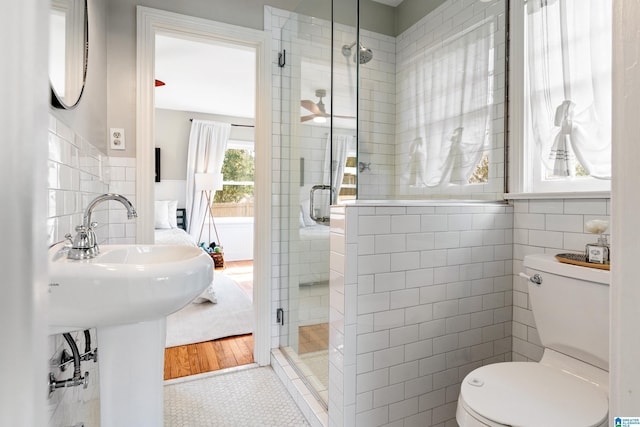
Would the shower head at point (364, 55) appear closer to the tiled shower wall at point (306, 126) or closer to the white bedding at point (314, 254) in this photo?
the tiled shower wall at point (306, 126)

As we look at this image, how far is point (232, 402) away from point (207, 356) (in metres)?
0.57

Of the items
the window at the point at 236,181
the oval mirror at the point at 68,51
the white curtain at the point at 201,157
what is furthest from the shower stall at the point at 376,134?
the window at the point at 236,181

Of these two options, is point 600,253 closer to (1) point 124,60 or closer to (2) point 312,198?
(2) point 312,198

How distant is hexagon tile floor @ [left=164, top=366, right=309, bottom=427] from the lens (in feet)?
5.59

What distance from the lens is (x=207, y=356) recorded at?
7.72 feet

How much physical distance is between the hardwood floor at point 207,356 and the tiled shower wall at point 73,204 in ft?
2.21

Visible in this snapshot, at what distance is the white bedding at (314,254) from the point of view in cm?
177

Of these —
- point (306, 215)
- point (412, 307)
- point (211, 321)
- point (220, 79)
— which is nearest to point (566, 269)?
point (412, 307)

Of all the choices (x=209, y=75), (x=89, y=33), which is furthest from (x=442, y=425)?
(x=209, y=75)

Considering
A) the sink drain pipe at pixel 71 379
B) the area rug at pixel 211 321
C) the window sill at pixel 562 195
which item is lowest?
the area rug at pixel 211 321

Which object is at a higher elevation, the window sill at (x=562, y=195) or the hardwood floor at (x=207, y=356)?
the window sill at (x=562, y=195)

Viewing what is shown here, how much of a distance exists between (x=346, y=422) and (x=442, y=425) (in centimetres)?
50

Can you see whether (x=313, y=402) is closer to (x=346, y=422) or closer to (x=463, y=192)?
(x=346, y=422)

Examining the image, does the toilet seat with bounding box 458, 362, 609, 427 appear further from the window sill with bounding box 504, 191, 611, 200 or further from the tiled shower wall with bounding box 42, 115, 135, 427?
the tiled shower wall with bounding box 42, 115, 135, 427
